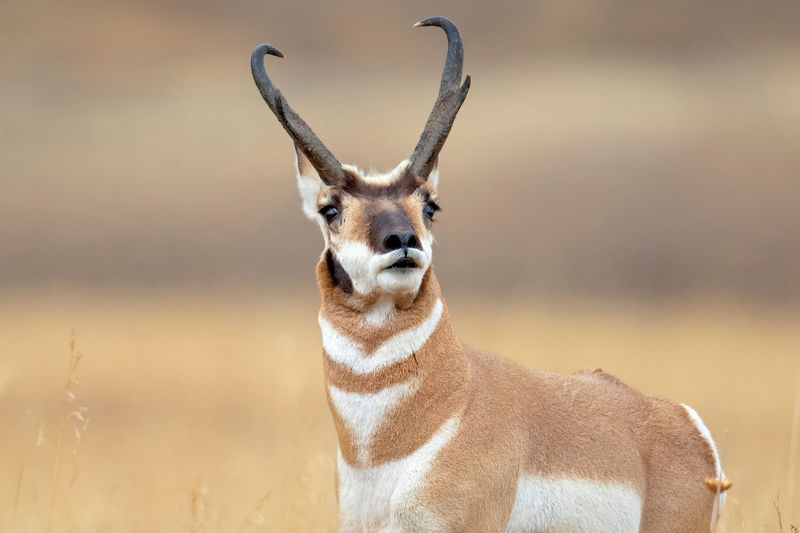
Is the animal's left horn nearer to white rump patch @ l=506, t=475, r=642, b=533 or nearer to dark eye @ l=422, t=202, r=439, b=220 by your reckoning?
dark eye @ l=422, t=202, r=439, b=220

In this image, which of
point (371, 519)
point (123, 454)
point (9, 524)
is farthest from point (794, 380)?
point (371, 519)

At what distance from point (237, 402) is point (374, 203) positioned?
13683 millimetres

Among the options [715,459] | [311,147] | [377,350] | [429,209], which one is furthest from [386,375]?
[715,459]

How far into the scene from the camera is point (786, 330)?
24.6 metres

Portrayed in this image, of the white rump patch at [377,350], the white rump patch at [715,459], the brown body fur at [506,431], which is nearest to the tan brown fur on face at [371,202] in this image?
the brown body fur at [506,431]

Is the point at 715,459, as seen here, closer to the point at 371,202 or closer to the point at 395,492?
the point at 395,492

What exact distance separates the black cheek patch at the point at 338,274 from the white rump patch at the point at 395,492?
3.16 feet

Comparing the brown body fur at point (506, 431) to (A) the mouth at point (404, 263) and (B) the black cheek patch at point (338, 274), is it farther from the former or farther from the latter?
(A) the mouth at point (404, 263)

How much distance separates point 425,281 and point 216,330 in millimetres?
17061

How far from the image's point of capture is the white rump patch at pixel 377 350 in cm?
782

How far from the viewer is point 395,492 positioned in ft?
25.1

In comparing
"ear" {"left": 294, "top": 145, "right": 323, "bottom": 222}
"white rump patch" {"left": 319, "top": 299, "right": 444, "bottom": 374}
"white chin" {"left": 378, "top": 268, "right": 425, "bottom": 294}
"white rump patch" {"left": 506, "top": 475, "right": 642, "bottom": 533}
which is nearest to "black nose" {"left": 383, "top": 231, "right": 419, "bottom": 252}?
"white chin" {"left": 378, "top": 268, "right": 425, "bottom": 294}

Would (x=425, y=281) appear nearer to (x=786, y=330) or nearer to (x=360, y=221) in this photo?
(x=360, y=221)

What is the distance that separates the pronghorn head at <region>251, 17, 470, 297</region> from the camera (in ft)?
25.0
